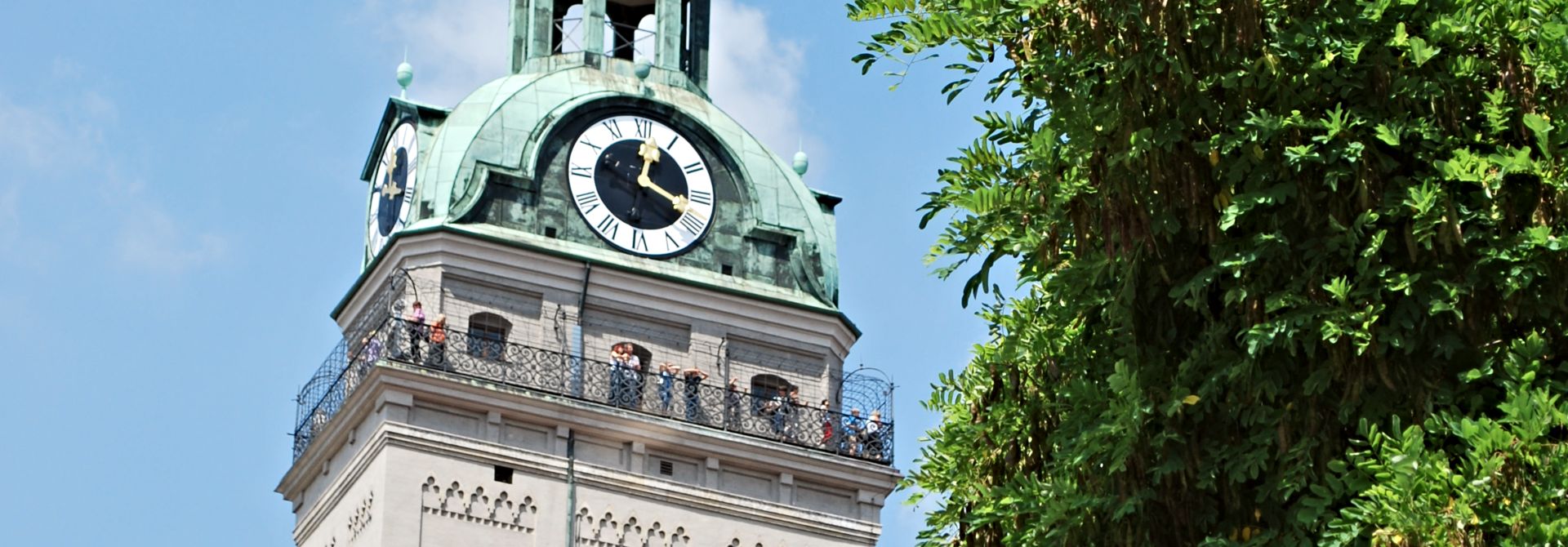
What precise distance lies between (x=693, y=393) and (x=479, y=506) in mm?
3951

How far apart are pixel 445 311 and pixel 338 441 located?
2.43m

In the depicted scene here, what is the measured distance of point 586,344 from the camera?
165 ft

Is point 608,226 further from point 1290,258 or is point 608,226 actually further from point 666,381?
point 1290,258

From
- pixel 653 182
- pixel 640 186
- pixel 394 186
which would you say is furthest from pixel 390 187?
pixel 653 182

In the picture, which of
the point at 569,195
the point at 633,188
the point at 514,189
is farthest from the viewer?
the point at 633,188

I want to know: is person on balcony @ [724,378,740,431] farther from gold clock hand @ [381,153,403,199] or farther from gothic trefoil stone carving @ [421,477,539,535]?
gold clock hand @ [381,153,403,199]

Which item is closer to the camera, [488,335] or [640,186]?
[488,335]

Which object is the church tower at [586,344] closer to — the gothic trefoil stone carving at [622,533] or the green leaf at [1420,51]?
the gothic trefoil stone carving at [622,533]

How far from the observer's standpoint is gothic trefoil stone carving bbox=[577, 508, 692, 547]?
4891 cm

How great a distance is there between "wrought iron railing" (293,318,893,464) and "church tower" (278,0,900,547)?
1.5 inches

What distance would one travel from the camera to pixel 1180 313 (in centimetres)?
2436

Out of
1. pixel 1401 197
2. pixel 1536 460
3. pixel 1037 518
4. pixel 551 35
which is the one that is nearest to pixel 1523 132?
pixel 1401 197

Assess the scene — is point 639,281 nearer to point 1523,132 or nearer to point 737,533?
point 737,533

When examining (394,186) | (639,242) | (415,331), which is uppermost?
(394,186)
